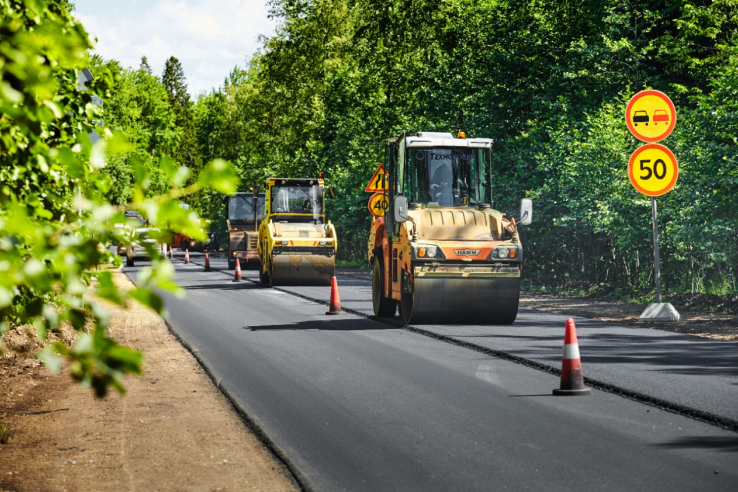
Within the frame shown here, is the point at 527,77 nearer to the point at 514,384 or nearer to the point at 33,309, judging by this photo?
the point at 514,384

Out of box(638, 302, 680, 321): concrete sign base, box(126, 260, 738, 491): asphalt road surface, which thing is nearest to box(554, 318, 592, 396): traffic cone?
box(126, 260, 738, 491): asphalt road surface

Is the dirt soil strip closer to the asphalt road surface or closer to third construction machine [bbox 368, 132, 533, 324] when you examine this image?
the asphalt road surface

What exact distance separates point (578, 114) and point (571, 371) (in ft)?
62.2

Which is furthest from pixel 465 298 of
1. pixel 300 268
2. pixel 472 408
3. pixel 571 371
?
pixel 300 268

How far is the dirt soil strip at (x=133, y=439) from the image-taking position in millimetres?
6410

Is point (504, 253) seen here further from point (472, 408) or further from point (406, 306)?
point (472, 408)

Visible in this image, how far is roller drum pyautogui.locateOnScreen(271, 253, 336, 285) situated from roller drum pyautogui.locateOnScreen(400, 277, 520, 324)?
11.8m

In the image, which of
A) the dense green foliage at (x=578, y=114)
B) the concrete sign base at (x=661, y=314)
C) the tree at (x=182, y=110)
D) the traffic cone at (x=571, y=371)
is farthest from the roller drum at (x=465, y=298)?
the tree at (x=182, y=110)

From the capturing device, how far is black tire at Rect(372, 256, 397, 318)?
1753 centimetres

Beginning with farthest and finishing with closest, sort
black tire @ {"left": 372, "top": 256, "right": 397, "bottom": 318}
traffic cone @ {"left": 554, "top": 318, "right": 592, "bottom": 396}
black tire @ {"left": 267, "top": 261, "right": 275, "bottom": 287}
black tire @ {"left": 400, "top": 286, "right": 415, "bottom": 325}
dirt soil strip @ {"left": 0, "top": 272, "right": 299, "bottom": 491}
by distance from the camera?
black tire @ {"left": 267, "top": 261, "right": 275, "bottom": 287}
black tire @ {"left": 372, "top": 256, "right": 397, "bottom": 318}
black tire @ {"left": 400, "top": 286, "right": 415, "bottom": 325}
traffic cone @ {"left": 554, "top": 318, "right": 592, "bottom": 396}
dirt soil strip @ {"left": 0, "top": 272, "right": 299, "bottom": 491}

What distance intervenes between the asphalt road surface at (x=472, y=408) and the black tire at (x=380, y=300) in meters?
1.83

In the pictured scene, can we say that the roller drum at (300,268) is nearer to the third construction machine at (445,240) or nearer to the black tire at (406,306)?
the third construction machine at (445,240)

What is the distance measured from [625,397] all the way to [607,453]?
232cm

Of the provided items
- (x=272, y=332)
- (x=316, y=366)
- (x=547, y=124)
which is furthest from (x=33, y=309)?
(x=547, y=124)
